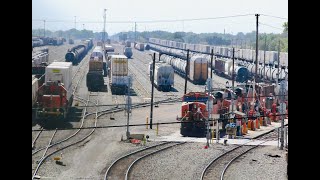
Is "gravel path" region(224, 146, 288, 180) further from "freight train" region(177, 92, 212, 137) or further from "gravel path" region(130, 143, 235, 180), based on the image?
"freight train" region(177, 92, 212, 137)

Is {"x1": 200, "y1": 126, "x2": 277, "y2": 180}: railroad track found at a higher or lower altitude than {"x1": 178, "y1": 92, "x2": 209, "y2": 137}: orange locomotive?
lower

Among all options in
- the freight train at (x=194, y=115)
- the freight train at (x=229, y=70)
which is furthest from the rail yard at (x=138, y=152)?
the freight train at (x=229, y=70)

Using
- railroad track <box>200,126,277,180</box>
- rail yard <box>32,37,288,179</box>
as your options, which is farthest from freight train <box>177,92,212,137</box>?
railroad track <box>200,126,277,180</box>

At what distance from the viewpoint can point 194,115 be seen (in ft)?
86.2

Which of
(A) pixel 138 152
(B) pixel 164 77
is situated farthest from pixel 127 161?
(B) pixel 164 77

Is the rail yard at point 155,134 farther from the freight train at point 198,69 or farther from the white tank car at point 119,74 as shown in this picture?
the freight train at point 198,69

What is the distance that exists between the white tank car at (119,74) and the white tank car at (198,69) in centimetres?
985

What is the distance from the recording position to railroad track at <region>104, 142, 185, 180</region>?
16.9 m

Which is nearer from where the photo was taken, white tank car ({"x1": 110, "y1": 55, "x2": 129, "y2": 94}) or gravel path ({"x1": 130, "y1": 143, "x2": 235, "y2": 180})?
gravel path ({"x1": 130, "y1": 143, "x2": 235, "y2": 180})

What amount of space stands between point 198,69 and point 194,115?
26.9m

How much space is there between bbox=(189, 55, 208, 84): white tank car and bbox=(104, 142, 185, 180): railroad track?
28.6 metres

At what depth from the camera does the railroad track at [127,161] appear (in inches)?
666
